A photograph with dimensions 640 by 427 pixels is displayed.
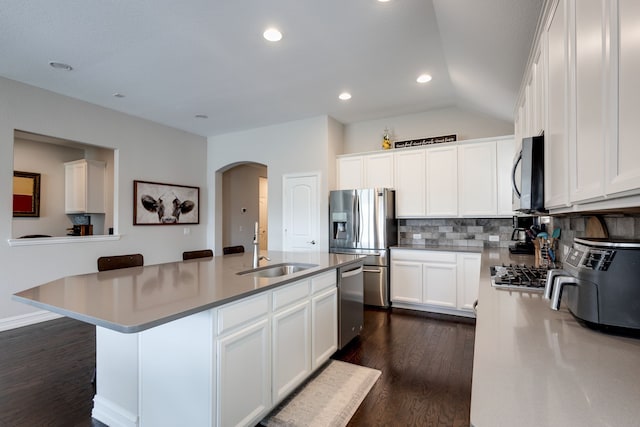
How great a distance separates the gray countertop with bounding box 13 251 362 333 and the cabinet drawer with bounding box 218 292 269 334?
0.06 metres

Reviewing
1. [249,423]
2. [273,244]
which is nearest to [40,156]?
[273,244]

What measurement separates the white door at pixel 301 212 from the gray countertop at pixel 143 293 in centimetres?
247

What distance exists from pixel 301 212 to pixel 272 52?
255 cm

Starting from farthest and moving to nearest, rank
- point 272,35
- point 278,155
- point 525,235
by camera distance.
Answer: point 278,155
point 525,235
point 272,35

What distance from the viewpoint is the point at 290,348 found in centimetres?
207

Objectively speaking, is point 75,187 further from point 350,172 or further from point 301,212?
point 350,172

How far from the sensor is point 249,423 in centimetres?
171

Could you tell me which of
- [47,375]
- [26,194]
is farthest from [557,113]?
[26,194]

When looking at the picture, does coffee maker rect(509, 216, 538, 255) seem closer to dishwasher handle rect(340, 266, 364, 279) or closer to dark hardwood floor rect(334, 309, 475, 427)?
dark hardwood floor rect(334, 309, 475, 427)

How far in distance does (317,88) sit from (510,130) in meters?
2.71

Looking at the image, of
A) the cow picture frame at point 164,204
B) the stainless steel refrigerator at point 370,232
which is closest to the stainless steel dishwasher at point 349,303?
the stainless steel refrigerator at point 370,232

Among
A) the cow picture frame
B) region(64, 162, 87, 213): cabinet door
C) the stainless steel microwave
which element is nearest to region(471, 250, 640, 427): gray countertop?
the stainless steel microwave

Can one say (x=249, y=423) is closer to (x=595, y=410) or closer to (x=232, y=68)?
(x=595, y=410)

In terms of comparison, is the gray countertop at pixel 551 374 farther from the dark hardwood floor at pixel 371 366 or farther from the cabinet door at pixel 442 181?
the cabinet door at pixel 442 181
